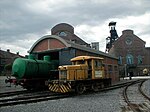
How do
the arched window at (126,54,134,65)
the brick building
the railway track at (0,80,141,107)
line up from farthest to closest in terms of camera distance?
1. the arched window at (126,54,134,65)
2. the brick building
3. the railway track at (0,80,141,107)

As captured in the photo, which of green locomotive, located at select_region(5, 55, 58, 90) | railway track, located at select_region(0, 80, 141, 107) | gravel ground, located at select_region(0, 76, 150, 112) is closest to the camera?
gravel ground, located at select_region(0, 76, 150, 112)

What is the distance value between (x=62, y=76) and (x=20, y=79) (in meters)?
3.83

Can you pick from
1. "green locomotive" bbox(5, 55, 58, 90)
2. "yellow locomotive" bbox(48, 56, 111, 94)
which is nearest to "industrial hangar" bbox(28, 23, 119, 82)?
"green locomotive" bbox(5, 55, 58, 90)

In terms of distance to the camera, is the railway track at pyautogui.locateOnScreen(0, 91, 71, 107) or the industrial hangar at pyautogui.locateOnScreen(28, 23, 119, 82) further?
the industrial hangar at pyautogui.locateOnScreen(28, 23, 119, 82)

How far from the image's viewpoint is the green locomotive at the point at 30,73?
66.7ft

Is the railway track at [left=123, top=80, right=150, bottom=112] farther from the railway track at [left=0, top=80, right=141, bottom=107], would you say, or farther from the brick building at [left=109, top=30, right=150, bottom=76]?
the brick building at [left=109, top=30, right=150, bottom=76]

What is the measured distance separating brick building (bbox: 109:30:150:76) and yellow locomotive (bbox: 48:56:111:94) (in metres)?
52.1

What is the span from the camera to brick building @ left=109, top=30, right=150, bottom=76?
71.1 meters

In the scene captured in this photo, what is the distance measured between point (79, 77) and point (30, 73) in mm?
4720

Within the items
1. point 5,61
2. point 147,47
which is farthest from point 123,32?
point 5,61

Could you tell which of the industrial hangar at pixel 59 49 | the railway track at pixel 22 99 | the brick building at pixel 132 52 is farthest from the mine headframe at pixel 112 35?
the railway track at pixel 22 99

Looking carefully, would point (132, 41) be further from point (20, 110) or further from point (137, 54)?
point (20, 110)

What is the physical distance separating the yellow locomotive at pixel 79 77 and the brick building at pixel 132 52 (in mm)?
52119

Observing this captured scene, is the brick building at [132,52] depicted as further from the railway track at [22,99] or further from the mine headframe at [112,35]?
the railway track at [22,99]
